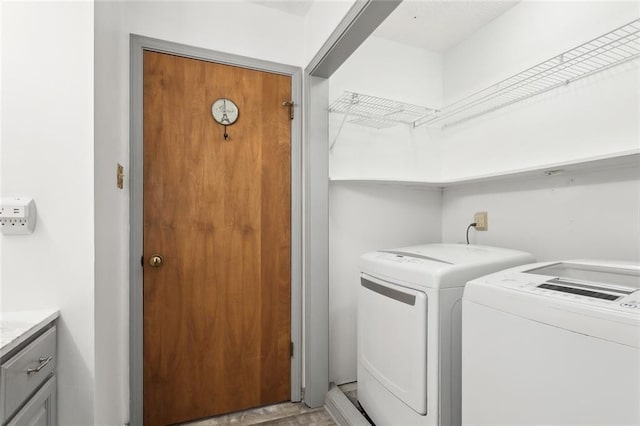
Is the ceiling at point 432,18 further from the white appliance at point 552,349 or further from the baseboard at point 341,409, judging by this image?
the baseboard at point 341,409

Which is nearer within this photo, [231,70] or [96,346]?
[96,346]

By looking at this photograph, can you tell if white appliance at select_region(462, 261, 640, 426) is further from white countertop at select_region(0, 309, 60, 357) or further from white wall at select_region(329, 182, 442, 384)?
white countertop at select_region(0, 309, 60, 357)

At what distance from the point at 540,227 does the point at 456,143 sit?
89cm

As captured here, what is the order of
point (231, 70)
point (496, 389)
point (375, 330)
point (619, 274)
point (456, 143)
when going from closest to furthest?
point (496, 389), point (619, 274), point (375, 330), point (231, 70), point (456, 143)

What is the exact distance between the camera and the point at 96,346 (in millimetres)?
1130

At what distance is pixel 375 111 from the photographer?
2104mm

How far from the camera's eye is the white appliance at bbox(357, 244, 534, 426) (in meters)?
1.23

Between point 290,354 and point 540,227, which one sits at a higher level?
point 540,227

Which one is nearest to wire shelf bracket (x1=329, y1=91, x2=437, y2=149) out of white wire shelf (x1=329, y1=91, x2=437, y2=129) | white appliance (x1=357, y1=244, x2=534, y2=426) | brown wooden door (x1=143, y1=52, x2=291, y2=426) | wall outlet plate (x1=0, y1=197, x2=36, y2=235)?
white wire shelf (x1=329, y1=91, x2=437, y2=129)

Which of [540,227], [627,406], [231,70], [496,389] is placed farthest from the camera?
[231,70]

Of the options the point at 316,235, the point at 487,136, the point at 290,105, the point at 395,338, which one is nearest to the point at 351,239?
the point at 316,235

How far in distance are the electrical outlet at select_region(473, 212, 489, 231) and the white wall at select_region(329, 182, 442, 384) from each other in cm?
47

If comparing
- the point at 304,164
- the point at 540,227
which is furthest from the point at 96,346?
the point at 540,227

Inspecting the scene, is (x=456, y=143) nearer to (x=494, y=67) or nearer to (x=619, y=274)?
(x=494, y=67)
